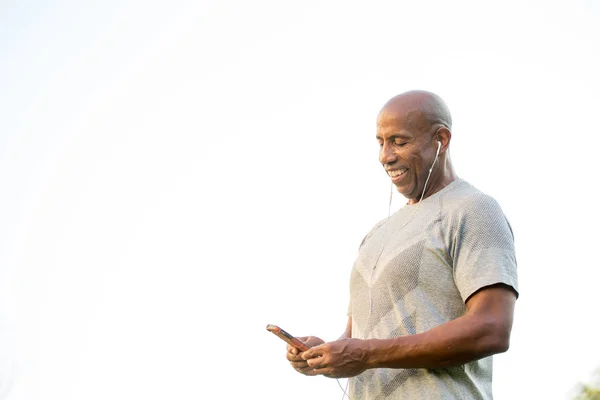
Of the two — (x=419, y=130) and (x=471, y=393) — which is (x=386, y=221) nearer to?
(x=419, y=130)

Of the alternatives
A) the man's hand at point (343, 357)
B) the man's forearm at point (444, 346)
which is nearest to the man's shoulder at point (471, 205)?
the man's forearm at point (444, 346)

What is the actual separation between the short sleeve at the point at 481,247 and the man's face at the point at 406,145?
314mm

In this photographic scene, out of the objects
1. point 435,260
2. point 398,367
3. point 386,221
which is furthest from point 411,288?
point 386,221

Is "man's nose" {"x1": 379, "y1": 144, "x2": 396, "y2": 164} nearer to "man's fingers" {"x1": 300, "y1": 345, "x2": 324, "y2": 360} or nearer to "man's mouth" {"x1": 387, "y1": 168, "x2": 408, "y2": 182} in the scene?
"man's mouth" {"x1": 387, "y1": 168, "x2": 408, "y2": 182}

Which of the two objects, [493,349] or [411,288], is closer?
[493,349]

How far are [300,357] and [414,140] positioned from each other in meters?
1.02

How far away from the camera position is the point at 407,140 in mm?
3188

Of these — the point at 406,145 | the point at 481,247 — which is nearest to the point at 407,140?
the point at 406,145

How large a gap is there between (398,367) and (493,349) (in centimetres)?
33

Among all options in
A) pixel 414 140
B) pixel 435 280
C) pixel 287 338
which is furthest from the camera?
pixel 414 140

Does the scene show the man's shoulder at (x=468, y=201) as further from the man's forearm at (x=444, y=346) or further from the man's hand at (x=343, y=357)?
the man's hand at (x=343, y=357)

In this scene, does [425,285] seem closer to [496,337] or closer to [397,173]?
[496,337]

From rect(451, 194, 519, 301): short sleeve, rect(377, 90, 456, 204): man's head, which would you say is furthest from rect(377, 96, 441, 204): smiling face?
rect(451, 194, 519, 301): short sleeve

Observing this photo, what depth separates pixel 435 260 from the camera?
290cm
